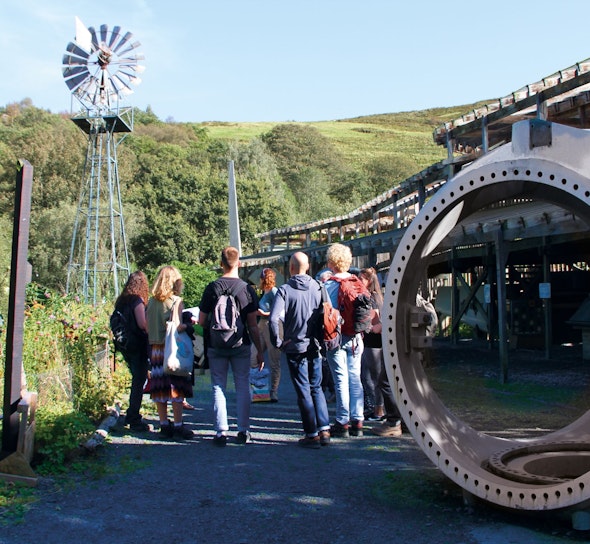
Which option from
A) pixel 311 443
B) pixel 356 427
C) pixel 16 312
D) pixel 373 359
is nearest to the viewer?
pixel 16 312

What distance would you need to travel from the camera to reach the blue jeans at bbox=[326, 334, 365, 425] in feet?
22.3

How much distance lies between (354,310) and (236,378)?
49.6 inches

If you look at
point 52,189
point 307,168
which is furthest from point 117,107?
point 307,168

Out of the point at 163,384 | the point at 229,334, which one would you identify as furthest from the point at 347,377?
the point at 163,384

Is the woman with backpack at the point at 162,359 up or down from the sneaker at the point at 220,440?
up

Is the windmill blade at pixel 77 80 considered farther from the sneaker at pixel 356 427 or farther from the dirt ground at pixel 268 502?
the sneaker at pixel 356 427

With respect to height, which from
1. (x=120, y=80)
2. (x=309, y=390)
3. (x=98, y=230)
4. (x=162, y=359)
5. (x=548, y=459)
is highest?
(x=120, y=80)

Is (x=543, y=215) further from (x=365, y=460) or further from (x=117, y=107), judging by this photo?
(x=117, y=107)

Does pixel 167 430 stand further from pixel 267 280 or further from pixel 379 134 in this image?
pixel 379 134

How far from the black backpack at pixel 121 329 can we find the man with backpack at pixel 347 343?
1.98 meters

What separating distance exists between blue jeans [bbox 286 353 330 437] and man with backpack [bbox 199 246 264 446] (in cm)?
44

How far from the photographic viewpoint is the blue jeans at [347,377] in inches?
268

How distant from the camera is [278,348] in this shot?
6.70m

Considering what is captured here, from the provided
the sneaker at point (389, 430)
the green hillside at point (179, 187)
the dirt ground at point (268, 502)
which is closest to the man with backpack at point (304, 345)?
the dirt ground at point (268, 502)
